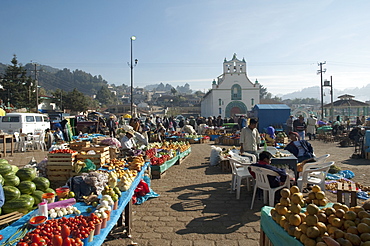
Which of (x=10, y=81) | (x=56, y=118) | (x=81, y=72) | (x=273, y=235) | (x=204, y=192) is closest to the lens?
(x=273, y=235)

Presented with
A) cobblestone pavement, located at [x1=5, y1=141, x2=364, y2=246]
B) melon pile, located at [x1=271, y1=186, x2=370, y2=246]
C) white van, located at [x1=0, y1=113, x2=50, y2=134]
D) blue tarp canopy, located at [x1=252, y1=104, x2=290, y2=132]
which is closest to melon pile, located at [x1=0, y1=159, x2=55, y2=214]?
cobblestone pavement, located at [x1=5, y1=141, x2=364, y2=246]

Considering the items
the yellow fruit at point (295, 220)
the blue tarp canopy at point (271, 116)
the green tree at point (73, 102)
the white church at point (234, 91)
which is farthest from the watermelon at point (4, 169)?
the green tree at point (73, 102)

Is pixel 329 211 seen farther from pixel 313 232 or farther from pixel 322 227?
pixel 313 232

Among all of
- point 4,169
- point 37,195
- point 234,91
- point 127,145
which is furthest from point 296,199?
point 234,91

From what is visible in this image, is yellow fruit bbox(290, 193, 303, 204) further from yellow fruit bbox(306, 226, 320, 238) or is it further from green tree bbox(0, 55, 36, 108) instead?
green tree bbox(0, 55, 36, 108)

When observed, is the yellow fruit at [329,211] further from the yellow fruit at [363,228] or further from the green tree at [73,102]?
the green tree at [73,102]

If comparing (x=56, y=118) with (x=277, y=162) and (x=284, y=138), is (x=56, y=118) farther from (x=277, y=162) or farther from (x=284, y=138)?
(x=277, y=162)

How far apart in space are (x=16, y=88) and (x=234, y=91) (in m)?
35.4

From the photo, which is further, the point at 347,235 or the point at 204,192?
the point at 204,192

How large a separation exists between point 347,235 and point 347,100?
36.2 meters

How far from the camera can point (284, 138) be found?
1577cm

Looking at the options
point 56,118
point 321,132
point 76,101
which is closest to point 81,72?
point 76,101

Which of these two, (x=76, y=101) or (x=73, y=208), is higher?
(x=76, y=101)

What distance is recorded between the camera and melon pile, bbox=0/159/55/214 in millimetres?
3736
